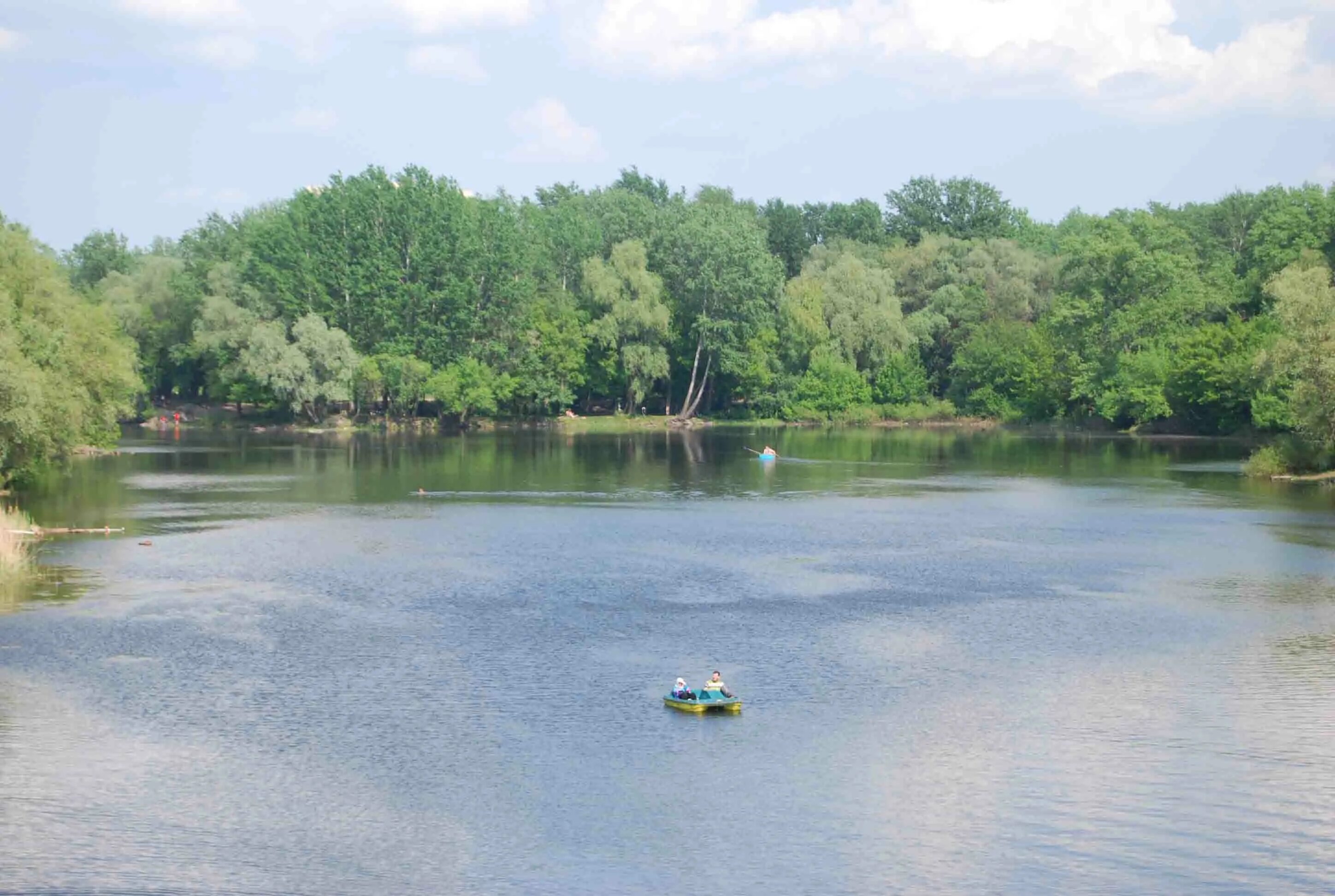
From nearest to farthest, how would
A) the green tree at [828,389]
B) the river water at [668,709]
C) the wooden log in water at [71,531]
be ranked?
the river water at [668,709] < the wooden log in water at [71,531] < the green tree at [828,389]

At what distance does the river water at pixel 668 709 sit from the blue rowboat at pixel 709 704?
546 mm

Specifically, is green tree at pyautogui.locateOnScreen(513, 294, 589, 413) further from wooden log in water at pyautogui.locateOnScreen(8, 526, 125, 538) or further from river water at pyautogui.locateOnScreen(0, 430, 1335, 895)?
wooden log in water at pyautogui.locateOnScreen(8, 526, 125, 538)

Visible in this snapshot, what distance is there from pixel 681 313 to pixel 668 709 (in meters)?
89.7

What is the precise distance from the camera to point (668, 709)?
26.9 meters

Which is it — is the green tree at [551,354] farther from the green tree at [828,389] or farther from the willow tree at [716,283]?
the green tree at [828,389]

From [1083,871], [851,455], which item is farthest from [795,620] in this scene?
[851,455]

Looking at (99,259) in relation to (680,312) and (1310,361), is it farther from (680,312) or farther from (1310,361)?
(1310,361)

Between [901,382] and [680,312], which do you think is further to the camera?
[901,382]

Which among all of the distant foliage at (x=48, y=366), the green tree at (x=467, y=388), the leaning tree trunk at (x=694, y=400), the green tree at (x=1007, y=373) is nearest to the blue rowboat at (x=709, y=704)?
the distant foliage at (x=48, y=366)

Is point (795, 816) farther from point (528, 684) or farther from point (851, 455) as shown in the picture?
point (851, 455)

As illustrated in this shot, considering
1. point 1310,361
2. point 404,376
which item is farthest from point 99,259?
point 1310,361

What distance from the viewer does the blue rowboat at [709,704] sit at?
26.6m

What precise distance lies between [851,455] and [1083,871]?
67.3m

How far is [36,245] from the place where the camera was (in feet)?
220
